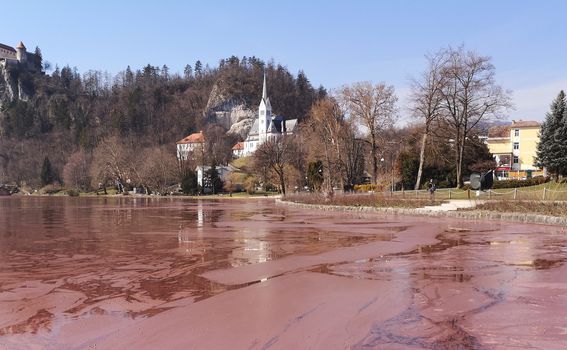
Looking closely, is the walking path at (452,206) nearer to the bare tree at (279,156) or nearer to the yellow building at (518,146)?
the bare tree at (279,156)

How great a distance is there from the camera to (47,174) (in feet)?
377

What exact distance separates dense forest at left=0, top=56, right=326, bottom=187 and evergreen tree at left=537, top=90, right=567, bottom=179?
107 meters

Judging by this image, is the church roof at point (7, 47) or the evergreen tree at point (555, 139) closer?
the evergreen tree at point (555, 139)

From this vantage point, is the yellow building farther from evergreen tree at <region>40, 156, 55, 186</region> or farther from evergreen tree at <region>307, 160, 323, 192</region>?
evergreen tree at <region>40, 156, 55, 186</region>

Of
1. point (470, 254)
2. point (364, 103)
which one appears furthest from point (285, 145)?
point (470, 254)

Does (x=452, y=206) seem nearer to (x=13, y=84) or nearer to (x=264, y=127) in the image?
(x=264, y=127)

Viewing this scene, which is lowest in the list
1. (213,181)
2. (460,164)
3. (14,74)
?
(213,181)

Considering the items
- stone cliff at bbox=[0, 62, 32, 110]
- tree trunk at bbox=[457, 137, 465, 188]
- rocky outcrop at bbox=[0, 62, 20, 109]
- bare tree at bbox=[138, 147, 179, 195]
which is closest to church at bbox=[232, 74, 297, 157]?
bare tree at bbox=[138, 147, 179, 195]

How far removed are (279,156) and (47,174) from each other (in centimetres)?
7310

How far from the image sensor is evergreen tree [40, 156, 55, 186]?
114m

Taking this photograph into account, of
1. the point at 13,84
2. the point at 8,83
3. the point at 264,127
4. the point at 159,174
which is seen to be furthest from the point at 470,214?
the point at 8,83

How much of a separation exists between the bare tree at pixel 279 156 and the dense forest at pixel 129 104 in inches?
2948

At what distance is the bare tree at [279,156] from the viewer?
6463 centimetres

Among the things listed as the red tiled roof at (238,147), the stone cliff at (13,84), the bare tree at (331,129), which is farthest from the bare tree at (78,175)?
the stone cliff at (13,84)
